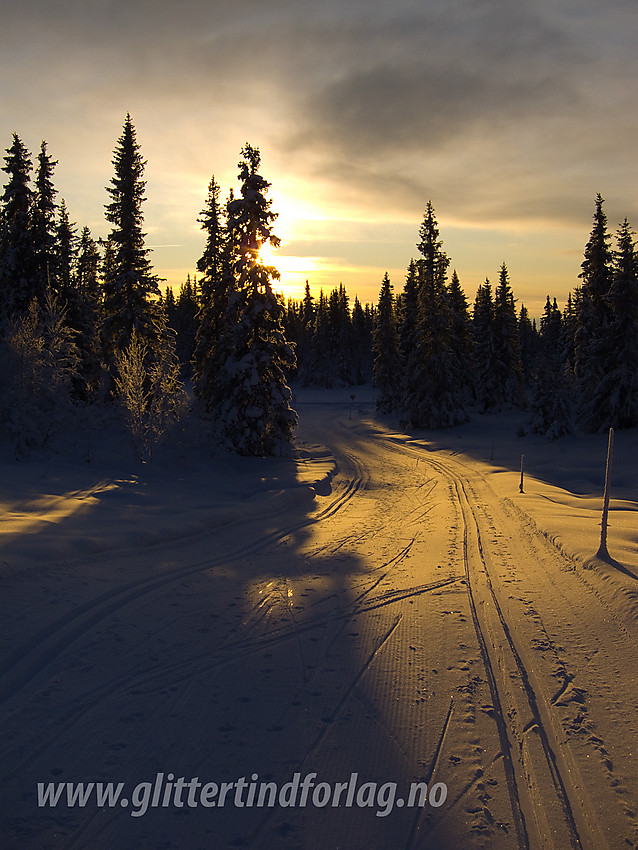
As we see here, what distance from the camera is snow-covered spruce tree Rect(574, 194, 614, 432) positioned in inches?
1362

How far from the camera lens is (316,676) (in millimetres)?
5980

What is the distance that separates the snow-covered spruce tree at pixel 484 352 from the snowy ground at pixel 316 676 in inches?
1498

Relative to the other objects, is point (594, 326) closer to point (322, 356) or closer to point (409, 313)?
point (409, 313)

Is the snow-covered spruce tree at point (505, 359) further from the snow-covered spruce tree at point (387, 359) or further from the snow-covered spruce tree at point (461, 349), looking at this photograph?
the snow-covered spruce tree at point (387, 359)

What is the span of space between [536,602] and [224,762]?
228 inches

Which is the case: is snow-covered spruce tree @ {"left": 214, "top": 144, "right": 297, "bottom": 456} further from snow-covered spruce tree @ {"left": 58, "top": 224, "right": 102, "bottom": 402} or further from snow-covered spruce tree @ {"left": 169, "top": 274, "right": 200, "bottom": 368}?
snow-covered spruce tree @ {"left": 169, "top": 274, "right": 200, "bottom": 368}

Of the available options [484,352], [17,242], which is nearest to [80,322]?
[17,242]

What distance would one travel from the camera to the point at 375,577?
9883mm

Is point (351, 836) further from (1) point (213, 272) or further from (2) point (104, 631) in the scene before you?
(1) point (213, 272)

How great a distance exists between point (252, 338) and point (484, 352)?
33015 millimetres

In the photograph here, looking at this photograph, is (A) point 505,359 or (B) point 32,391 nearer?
(B) point 32,391

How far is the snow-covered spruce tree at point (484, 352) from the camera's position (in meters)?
50.8

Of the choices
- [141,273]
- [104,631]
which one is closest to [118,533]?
[104,631]

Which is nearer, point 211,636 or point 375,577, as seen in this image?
point 211,636
